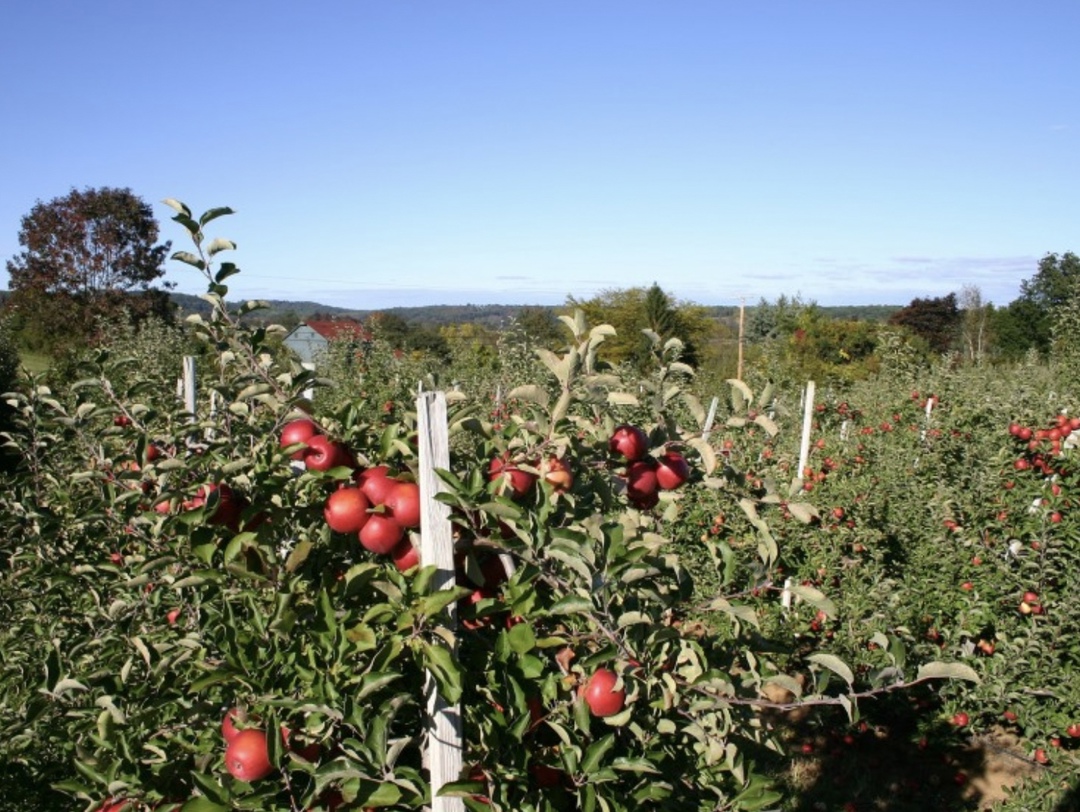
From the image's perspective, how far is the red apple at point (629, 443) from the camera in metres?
1.44

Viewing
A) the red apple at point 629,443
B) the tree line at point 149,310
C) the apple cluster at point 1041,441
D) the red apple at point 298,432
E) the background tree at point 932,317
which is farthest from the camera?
the background tree at point 932,317

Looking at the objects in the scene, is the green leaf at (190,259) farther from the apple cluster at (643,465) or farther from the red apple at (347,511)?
the apple cluster at (643,465)

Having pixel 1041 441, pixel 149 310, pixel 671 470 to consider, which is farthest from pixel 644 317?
pixel 671 470

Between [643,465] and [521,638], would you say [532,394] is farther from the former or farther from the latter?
[521,638]

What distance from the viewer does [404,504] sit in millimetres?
1263

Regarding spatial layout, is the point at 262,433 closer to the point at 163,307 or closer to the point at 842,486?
the point at 842,486

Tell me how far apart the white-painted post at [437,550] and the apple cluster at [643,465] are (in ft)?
1.16

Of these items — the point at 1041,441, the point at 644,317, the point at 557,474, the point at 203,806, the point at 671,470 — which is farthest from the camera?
the point at 644,317

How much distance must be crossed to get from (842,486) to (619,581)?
4.39 metres

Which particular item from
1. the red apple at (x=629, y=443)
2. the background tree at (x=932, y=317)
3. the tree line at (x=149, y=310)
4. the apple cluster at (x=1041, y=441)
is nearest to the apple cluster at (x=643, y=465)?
the red apple at (x=629, y=443)

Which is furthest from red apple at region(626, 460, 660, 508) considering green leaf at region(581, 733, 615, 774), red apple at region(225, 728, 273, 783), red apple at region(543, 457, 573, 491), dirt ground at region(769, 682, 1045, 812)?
dirt ground at region(769, 682, 1045, 812)

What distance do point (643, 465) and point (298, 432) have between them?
60 centimetres

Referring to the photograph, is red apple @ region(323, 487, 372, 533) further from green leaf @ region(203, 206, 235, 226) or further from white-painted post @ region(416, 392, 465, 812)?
green leaf @ region(203, 206, 235, 226)

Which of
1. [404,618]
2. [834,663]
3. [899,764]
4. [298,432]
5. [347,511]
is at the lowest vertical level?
[899,764]
